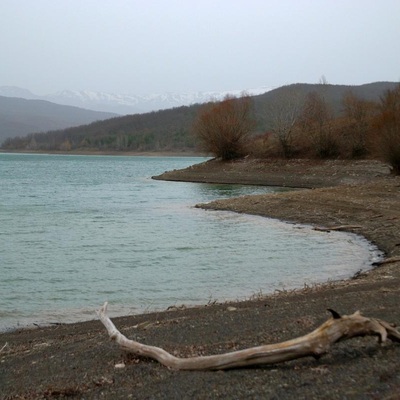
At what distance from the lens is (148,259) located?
54.4ft

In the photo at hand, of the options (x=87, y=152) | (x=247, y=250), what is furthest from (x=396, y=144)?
(x=87, y=152)

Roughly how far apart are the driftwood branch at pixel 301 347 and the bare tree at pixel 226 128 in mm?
55393

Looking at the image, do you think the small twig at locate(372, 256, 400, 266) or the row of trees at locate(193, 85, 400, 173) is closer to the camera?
the small twig at locate(372, 256, 400, 266)

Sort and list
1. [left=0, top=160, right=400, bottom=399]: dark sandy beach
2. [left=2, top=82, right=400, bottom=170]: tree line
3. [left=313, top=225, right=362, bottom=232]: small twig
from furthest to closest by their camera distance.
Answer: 1. [left=2, top=82, right=400, bottom=170]: tree line
2. [left=313, top=225, right=362, bottom=232]: small twig
3. [left=0, top=160, right=400, bottom=399]: dark sandy beach

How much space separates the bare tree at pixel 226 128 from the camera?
201 feet

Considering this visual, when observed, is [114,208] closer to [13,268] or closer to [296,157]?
[13,268]

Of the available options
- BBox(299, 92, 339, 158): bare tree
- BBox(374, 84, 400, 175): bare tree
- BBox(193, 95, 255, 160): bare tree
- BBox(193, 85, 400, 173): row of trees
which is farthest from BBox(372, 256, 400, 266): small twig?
BBox(193, 95, 255, 160): bare tree

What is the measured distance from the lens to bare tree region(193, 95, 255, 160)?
6141cm

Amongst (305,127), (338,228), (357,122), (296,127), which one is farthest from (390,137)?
(296,127)

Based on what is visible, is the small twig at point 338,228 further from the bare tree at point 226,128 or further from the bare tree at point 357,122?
the bare tree at point 226,128

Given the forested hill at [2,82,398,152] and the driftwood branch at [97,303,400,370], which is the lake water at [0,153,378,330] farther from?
the forested hill at [2,82,398,152]

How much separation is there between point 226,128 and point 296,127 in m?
7.70

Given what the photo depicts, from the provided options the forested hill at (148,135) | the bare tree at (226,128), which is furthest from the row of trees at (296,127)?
the forested hill at (148,135)

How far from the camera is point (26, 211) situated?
29.3m
